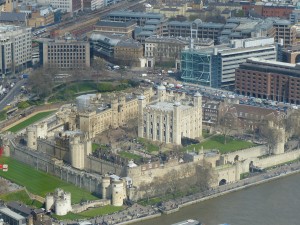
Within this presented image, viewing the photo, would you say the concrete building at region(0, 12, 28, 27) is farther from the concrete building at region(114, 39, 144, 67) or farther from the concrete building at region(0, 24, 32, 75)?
the concrete building at region(114, 39, 144, 67)

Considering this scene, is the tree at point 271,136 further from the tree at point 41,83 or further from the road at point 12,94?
the road at point 12,94

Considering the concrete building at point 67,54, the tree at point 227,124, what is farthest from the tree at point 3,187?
the concrete building at point 67,54

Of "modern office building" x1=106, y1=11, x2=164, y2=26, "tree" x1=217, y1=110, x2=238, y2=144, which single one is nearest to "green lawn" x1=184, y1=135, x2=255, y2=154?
"tree" x1=217, y1=110, x2=238, y2=144

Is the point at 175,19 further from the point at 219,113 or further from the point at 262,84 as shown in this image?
the point at 219,113

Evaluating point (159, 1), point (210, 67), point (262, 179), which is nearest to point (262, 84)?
point (210, 67)

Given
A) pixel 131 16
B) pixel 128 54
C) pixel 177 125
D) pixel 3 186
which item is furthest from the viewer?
pixel 131 16

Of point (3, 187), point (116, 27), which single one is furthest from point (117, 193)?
point (116, 27)

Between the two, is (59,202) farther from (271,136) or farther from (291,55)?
(291,55)
